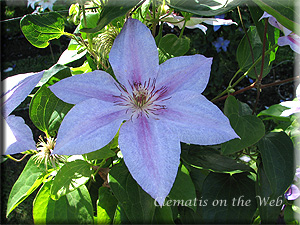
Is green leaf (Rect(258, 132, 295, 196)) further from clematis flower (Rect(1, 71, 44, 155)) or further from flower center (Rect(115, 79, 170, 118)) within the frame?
clematis flower (Rect(1, 71, 44, 155))

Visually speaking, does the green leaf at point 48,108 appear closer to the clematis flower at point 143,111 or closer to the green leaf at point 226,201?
the clematis flower at point 143,111

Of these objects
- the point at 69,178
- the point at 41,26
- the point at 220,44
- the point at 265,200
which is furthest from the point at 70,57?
the point at 220,44

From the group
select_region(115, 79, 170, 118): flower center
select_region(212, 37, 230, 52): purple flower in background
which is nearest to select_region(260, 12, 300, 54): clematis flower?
select_region(115, 79, 170, 118): flower center

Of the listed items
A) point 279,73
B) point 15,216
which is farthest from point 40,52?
point 279,73

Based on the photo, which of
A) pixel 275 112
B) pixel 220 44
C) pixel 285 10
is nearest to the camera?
pixel 285 10

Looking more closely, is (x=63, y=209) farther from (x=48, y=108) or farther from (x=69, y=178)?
(x=48, y=108)

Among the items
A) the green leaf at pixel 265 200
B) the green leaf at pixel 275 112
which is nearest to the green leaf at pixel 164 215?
the green leaf at pixel 265 200
